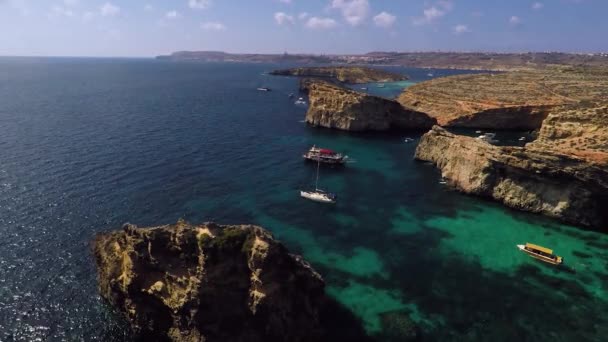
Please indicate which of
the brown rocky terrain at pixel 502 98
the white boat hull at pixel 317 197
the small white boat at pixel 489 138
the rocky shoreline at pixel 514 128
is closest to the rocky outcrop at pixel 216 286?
the white boat hull at pixel 317 197

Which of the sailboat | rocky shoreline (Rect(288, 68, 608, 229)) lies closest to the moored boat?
the sailboat

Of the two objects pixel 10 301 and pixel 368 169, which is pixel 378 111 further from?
pixel 10 301

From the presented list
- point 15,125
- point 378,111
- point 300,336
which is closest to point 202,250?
point 300,336

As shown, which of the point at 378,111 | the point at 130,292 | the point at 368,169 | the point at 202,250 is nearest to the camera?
the point at 202,250

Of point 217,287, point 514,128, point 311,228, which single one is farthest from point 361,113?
point 217,287

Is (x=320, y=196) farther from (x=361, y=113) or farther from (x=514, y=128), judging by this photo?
(x=514, y=128)

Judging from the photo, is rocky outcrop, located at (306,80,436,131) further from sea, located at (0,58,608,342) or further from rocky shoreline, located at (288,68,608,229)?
sea, located at (0,58,608,342)
